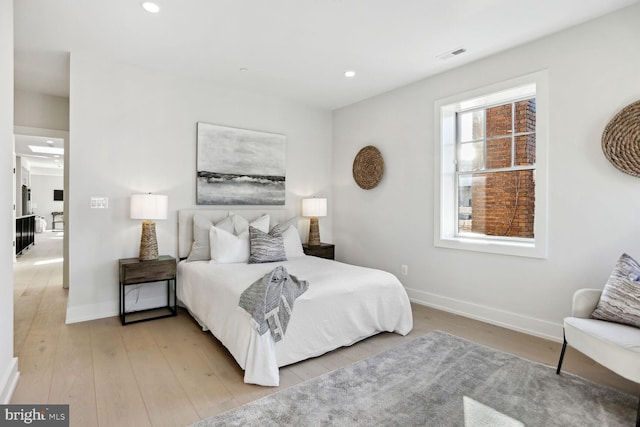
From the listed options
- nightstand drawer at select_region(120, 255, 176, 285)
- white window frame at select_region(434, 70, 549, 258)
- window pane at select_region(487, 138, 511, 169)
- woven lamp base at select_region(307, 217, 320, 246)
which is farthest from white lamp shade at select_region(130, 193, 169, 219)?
window pane at select_region(487, 138, 511, 169)

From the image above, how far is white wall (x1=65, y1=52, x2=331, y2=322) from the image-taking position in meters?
3.42

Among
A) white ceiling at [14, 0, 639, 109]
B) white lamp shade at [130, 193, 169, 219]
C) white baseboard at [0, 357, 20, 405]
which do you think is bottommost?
white baseboard at [0, 357, 20, 405]

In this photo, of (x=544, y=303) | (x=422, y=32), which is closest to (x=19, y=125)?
(x=422, y=32)

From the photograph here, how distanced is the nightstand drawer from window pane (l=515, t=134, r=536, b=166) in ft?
12.1

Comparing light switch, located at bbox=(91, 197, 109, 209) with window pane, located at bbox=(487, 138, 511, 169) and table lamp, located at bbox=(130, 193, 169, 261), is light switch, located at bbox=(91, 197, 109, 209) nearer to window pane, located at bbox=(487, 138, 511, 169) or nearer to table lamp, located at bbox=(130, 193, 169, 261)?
table lamp, located at bbox=(130, 193, 169, 261)

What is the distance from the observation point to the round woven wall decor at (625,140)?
8.13 feet

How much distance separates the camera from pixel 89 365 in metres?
2.47

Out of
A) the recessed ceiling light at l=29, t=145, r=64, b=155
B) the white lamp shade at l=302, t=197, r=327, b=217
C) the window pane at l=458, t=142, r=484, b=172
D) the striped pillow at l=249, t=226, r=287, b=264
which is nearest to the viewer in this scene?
the striped pillow at l=249, t=226, r=287, b=264

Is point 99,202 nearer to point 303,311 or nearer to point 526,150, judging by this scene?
point 303,311

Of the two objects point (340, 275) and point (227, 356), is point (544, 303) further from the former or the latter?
point (227, 356)

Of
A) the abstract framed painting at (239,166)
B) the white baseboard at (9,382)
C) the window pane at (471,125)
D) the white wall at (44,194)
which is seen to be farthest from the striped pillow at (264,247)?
the white wall at (44,194)

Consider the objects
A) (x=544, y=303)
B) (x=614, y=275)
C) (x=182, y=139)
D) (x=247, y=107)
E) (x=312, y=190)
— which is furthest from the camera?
(x=312, y=190)

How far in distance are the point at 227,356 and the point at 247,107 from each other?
122 inches

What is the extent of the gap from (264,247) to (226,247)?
399 millimetres
